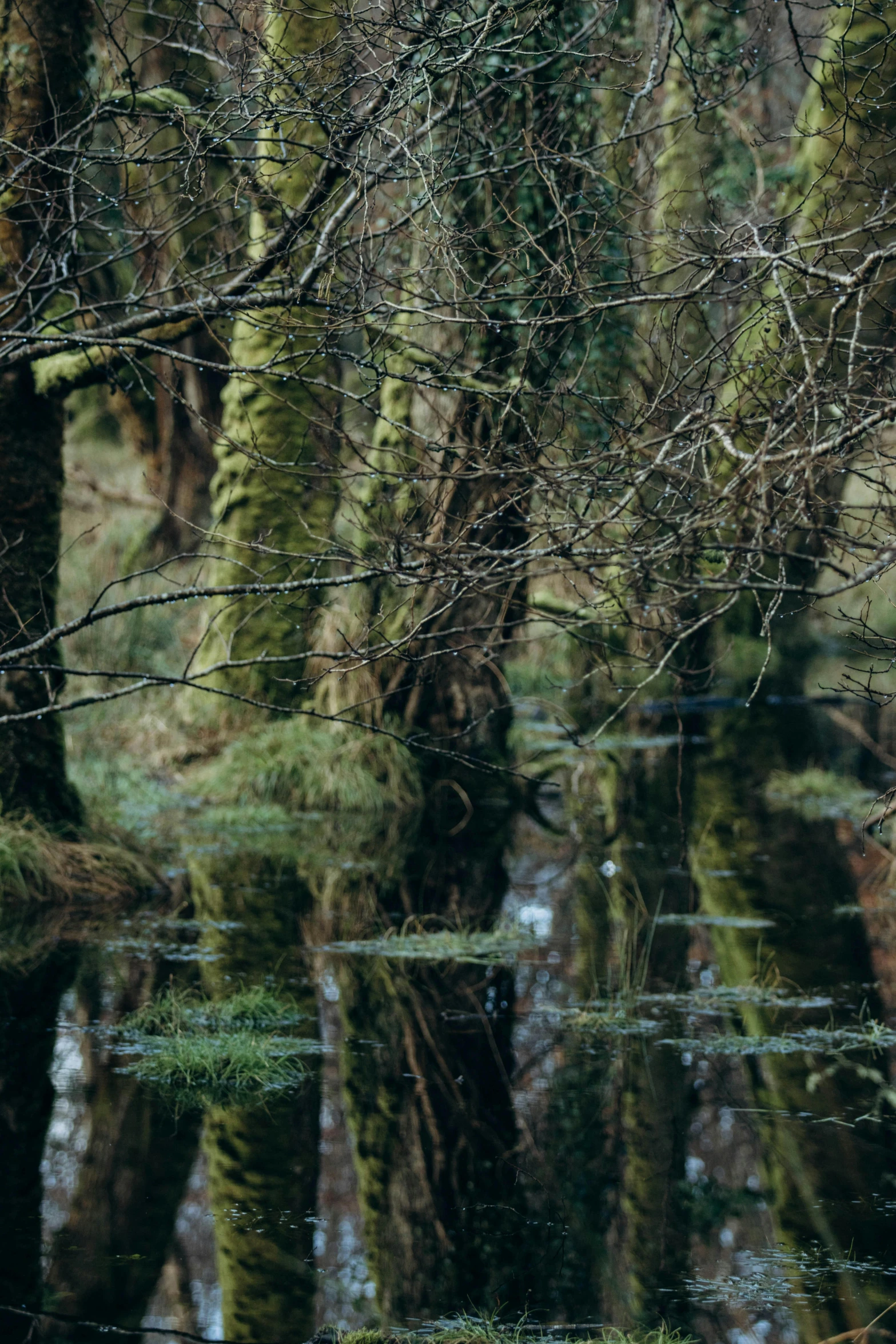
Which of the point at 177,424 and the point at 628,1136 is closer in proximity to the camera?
the point at 628,1136

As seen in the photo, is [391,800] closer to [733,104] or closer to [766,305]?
[766,305]

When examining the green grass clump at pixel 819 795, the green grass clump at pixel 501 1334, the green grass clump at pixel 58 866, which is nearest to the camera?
the green grass clump at pixel 501 1334

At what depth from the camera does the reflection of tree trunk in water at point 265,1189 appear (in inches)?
147

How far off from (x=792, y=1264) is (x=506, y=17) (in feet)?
12.9

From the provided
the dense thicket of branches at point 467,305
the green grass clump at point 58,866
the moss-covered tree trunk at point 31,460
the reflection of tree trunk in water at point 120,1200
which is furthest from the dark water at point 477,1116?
the dense thicket of branches at point 467,305

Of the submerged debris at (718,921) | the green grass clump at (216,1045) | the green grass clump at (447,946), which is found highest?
the submerged debris at (718,921)

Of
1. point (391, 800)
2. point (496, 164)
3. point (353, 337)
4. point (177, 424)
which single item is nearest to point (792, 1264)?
point (496, 164)

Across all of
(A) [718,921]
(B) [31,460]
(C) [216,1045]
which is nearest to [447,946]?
(A) [718,921]

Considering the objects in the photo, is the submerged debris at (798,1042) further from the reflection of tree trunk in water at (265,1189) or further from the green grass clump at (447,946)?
the reflection of tree trunk in water at (265,1189)

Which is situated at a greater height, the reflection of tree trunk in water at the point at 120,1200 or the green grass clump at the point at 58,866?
the green grass clump at the point at 58,866

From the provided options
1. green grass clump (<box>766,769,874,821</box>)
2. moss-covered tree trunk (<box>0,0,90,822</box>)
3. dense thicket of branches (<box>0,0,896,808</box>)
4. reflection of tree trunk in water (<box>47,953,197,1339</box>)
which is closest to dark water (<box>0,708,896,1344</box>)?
reflection of tree trunk in water (<box>47,953,197,1339</box>)

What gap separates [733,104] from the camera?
1511 cm

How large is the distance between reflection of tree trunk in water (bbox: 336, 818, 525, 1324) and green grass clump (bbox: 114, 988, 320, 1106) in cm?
26

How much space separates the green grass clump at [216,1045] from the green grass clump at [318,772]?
497cm
